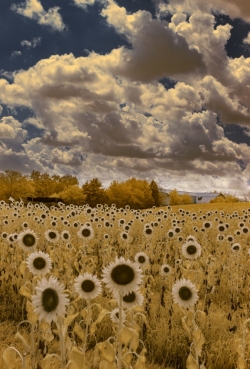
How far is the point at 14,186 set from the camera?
50938 mm

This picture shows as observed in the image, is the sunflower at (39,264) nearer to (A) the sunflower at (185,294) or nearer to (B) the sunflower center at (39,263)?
(B) the sunflower center at (39,263)

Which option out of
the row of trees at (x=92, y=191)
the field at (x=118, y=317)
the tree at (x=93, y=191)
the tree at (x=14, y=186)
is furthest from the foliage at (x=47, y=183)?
the field at (x=118, y=317)

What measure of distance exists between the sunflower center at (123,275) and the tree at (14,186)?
49.1 metres

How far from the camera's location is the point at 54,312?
2.36 metres

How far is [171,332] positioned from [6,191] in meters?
48.6

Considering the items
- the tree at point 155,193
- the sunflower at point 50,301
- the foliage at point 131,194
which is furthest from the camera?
the tree at point 155,193

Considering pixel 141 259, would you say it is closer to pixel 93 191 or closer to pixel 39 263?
pixel 39 263

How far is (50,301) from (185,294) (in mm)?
1527

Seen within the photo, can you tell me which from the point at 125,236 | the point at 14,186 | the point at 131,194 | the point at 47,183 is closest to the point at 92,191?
the point at 131,194

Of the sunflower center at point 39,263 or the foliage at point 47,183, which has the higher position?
the foliage at point 47,183

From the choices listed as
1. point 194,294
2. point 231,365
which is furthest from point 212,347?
Result: point 194,294

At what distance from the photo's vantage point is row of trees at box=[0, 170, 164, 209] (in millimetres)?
41562

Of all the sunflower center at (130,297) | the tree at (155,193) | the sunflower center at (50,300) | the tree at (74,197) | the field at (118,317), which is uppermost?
the tree at (155,193)

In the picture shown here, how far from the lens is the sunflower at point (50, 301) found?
2.35 metres
